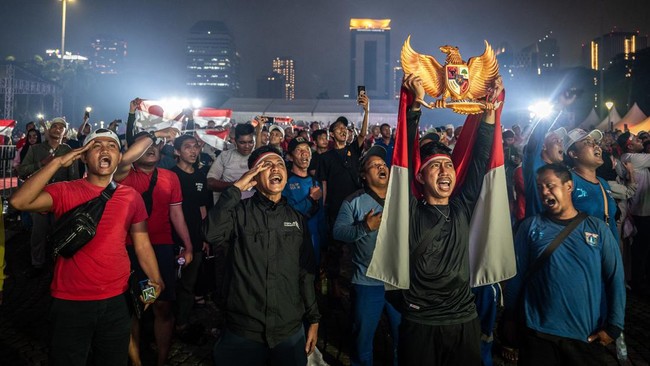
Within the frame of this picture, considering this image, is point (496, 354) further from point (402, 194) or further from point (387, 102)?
point (387, 102)

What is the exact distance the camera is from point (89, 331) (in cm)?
319

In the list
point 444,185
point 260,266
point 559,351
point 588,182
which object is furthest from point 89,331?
point 588,182

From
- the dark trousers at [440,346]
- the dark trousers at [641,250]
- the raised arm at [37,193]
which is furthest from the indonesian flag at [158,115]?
the dark trousers at [641,250]

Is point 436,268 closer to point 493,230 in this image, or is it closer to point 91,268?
point 493,230

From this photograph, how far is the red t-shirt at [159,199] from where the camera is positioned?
465cm

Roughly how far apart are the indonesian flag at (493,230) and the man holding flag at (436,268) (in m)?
0.10

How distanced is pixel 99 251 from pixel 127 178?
61.2 inches

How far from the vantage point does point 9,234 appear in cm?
1034

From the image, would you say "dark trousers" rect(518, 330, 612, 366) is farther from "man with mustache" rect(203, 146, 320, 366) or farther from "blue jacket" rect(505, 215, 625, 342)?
"man with mustache" rect(203, 146, 320, 366)

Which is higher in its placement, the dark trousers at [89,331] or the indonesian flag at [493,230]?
the indonesian flag at [493,230]

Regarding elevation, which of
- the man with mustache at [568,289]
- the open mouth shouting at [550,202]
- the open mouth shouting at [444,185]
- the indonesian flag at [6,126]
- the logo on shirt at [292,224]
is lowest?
the man with mustache at [568,289]

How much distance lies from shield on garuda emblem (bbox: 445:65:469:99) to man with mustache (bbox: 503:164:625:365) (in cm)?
93

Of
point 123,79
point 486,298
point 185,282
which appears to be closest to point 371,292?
→ point 486,298

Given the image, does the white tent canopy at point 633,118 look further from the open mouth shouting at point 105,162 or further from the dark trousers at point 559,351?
the open mouth shouting at point 105,162
